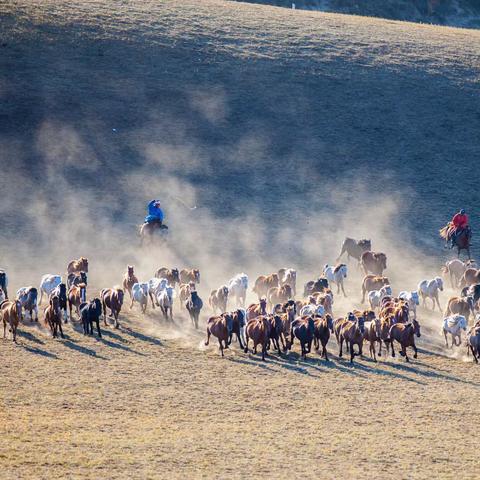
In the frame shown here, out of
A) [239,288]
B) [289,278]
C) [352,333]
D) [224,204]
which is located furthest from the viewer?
[224,204]

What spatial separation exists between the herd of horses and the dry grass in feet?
1.96

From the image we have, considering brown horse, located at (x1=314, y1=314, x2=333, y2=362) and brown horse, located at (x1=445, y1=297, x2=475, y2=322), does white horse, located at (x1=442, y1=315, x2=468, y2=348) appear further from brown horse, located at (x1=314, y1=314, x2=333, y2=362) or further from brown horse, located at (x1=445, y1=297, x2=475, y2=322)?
brown horse, located at (x1=314, y1=314, x2=333, y2=362)

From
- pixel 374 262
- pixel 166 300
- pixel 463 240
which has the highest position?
pixel 463 240

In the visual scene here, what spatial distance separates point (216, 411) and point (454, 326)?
878 cm

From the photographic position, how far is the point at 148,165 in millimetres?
49094

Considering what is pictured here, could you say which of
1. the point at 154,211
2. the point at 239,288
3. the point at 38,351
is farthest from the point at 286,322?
the point at 154,211

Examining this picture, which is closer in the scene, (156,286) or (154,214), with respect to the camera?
(156,286)

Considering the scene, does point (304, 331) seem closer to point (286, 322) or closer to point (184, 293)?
point (286, 322)

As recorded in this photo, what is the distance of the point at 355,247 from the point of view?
3803 centimetres

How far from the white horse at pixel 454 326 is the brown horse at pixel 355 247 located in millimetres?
9587

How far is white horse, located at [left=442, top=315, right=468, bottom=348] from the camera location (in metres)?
28.2

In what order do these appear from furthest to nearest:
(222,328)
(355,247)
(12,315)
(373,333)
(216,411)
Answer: (355,247) < (12,315) < (222,328) < (373,333) < (216,411)

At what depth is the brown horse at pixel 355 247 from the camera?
37.9 m

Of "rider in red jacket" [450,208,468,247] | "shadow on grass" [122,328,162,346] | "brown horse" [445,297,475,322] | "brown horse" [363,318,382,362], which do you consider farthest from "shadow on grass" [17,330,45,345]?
"rider in red jacket" [450,208,468,247]
